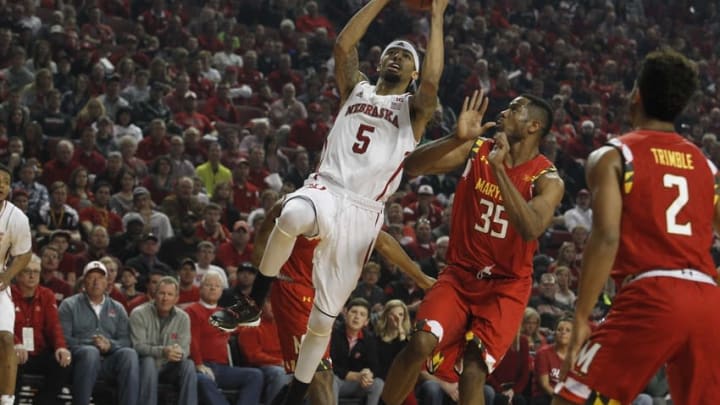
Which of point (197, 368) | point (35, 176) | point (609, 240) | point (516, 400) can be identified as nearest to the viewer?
point (609, 240)

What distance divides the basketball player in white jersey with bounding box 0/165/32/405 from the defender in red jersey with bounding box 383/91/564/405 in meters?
3.78

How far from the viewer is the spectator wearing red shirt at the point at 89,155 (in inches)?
571

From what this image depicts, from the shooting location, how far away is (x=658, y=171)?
541cm

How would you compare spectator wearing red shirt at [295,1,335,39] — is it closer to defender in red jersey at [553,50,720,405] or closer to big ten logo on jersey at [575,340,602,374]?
defender in red jersey at [553,50,720,405]

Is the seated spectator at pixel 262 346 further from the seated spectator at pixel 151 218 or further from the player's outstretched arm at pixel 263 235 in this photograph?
the player's outstretched arm at pixel 263 235

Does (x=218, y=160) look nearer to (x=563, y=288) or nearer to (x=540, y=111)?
(x=563, y=288)

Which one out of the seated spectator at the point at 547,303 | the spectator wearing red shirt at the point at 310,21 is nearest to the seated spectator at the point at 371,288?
the seated spectator at the point at 547,303

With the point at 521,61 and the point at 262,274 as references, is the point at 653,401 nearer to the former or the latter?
the point at 262,274

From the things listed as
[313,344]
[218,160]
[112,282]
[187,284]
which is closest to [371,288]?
[187,284]

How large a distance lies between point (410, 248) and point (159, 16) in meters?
7.35

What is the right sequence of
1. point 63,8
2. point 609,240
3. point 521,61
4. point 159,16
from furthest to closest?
point 521,61 < point 159,16 < point 63,8 < point 609,240

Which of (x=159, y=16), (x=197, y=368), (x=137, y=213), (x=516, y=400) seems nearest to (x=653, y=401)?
(x=516, y=400)

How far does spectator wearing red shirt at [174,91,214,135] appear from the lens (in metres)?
16.7

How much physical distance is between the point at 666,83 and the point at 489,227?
241 cm
